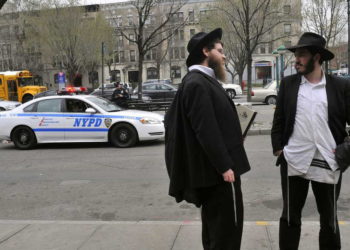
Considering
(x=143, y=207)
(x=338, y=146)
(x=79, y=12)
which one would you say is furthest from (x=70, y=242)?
(x=79, y=12)

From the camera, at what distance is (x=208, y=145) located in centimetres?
243

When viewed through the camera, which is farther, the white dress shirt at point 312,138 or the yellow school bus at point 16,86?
the yellow school bus at point 16,86

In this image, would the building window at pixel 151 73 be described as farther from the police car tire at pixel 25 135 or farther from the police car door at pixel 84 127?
the police car door at pixel 84 127

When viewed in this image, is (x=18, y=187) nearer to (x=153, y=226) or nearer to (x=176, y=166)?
(x=153, y=226)

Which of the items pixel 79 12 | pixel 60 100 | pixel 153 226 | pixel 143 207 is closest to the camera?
pixel 153 226

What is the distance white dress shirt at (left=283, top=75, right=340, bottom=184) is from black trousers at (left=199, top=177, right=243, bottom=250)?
1.88ft

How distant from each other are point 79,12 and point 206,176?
34291mm

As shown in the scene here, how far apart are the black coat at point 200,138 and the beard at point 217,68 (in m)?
0.14

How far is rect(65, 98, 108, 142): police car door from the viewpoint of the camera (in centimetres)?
1014

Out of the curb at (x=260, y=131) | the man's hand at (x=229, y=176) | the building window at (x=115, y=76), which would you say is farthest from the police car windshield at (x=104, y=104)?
the building window at (x=115, y=76)

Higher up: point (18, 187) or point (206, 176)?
point (206, 176)

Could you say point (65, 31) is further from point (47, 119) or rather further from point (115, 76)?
point (115, 76)

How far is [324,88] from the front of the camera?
2.87 m

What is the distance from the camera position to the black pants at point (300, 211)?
294 cm
